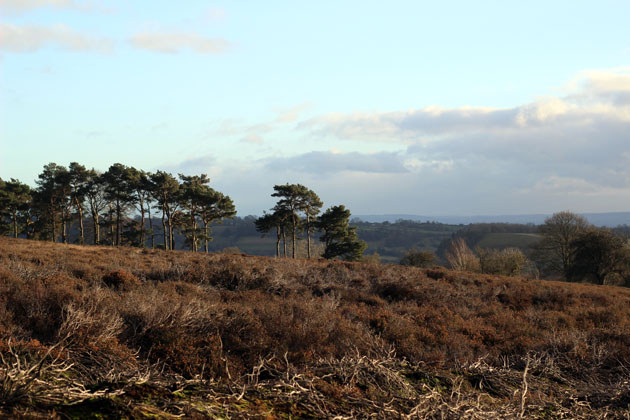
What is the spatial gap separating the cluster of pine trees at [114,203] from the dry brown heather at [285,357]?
33.2m

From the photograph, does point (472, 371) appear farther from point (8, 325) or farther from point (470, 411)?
point (8, 325)

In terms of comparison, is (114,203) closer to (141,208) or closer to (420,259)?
(141,208)

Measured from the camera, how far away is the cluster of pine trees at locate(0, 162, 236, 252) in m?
42.9

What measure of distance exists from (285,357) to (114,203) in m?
47.9

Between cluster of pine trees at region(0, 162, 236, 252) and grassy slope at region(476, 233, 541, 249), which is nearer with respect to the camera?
cluster of pine trees at region(0, 162, 236, 252)

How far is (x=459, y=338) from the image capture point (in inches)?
296

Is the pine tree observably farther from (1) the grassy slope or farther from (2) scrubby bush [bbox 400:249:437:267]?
(1) the grassy slope

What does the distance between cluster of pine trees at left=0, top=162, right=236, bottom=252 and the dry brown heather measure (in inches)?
1306

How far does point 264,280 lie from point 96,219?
39835mm

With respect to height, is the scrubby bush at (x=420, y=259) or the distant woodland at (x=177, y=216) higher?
the distant woodland at (x=177, y=216)

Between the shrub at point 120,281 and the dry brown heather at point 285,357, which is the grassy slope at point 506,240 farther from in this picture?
the shrub at point 120,281

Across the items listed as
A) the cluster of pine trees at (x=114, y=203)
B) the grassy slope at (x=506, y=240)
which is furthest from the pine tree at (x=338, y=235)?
the grassy slope at (x=506, y=240)

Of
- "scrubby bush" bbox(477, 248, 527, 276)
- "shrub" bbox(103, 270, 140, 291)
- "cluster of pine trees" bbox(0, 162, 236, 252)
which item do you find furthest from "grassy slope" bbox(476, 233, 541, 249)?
"shrub" bbox(103, 270, 140, 291)

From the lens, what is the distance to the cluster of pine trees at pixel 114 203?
4294 centimetres
